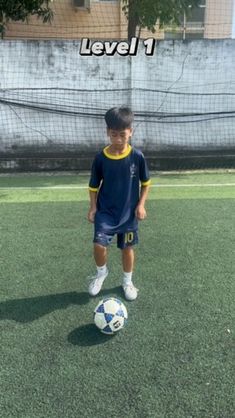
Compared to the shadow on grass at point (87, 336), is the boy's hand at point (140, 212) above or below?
above

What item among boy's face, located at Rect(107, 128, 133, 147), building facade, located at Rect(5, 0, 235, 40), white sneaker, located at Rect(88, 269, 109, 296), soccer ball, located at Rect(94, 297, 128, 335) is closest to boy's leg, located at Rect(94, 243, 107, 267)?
white sneaker, located at Rect(88, 269, 109, 296)

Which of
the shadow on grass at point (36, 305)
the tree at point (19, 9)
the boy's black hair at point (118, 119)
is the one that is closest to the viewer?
the boy's black hair at point (118, 119)

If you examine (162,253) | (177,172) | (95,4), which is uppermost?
(95,4)

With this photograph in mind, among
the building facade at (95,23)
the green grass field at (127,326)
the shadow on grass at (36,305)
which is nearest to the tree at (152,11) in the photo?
the building facade at (95,23)

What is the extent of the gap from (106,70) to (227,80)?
2.29 metres

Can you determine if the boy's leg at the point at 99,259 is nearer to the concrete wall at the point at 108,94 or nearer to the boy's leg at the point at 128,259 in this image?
the boy's leg at the point at 128,259

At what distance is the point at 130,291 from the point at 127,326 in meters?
0.45

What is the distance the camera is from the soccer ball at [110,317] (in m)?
2.90

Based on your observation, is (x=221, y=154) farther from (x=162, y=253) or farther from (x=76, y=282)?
(x=76, y=282)

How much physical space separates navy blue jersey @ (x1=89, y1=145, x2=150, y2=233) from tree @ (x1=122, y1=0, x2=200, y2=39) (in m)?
7.02

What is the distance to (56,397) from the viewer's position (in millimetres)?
2344

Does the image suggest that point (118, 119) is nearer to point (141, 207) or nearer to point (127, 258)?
point (141, 207)

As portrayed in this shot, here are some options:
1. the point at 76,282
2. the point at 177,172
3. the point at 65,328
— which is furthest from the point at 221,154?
the point at 65,328

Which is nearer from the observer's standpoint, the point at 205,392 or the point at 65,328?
the point at 205,392
